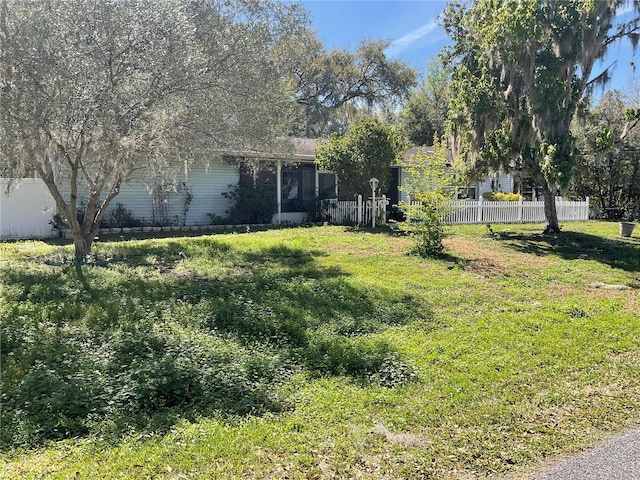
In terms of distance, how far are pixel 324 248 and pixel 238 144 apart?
3.04 metres

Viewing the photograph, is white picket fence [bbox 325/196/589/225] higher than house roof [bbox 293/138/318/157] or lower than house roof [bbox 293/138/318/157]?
lower

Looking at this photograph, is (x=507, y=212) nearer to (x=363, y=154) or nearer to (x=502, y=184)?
(x=363, y=154)

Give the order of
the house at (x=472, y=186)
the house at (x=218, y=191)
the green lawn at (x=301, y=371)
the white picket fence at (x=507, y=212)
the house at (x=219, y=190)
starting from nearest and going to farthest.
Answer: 1. the green lawn at (x=301, y=371)
2. the house at (x=218, y=191)
3. the house at (x=219, y=190)
4. the white picket fence at (x=507, y=212)
5. the house at (x=472, y=186)

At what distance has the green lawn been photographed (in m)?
3.18

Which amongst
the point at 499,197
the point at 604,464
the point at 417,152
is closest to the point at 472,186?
the point at 499,197

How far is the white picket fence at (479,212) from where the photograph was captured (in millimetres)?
15297

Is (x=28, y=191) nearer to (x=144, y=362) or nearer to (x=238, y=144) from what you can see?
(x=238, y=144)

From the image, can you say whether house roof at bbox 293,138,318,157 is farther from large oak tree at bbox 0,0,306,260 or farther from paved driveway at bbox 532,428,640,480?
paved driveway at bbox 532,428,640,480

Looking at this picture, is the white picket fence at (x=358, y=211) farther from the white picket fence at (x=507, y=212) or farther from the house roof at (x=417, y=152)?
the white picket fence at (x=507, y=212)

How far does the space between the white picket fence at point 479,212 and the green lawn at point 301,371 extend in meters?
6.96

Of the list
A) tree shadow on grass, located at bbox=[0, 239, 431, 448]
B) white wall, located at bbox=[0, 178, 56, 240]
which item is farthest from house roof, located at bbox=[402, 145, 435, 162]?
white wall, located at bbox=[0, 178, 56, 240]

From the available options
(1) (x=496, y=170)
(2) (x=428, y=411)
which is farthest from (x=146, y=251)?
(1) (x=496, y=170)

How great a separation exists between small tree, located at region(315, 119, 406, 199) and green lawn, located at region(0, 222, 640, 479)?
684 cm

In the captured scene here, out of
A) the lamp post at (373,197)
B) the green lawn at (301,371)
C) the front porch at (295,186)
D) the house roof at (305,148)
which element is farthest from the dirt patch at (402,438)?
the house roof at (305,148)
